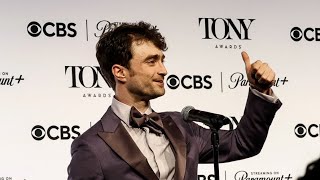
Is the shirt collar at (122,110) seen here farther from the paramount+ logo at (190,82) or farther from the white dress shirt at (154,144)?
the paramount+ logo at (190,82)

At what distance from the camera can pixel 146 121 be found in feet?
6.20

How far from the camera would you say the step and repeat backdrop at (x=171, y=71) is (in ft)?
9.43

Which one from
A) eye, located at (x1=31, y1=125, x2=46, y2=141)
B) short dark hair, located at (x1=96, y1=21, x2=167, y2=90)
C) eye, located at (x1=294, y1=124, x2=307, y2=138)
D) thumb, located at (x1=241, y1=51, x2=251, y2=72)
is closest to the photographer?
thumb, located at (x1=241, y1=51, x2=251, y2=72)

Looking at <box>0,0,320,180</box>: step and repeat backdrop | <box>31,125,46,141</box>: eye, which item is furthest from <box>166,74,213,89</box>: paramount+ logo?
<box>31,125,46,141</box>: eye

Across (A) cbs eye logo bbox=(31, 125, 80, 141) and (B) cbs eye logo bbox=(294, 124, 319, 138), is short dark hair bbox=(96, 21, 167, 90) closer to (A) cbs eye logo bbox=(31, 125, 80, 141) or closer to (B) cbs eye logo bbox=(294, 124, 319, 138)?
(A) cbs eye logo bbox=(31, 125, 80, 141)

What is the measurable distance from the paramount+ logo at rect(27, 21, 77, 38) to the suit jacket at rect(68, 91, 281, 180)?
1.11m

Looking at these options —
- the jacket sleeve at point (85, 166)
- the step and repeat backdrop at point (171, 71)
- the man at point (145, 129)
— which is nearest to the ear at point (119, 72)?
the man at point (145, 129)

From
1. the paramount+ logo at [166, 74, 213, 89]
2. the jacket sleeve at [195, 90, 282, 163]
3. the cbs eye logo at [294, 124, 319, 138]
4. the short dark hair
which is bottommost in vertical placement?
the cbs eye logo at [294, 124, 319, 138]

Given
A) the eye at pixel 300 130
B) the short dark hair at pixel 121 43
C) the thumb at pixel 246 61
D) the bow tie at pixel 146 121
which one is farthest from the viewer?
the eye at pixel 300 130

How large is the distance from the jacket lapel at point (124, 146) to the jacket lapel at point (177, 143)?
0.07 meters

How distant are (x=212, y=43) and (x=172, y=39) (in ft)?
0.64

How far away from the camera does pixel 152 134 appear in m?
1.92

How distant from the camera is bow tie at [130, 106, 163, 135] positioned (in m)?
1.89

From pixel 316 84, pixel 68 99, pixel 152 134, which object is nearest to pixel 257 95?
pixel 152 134
